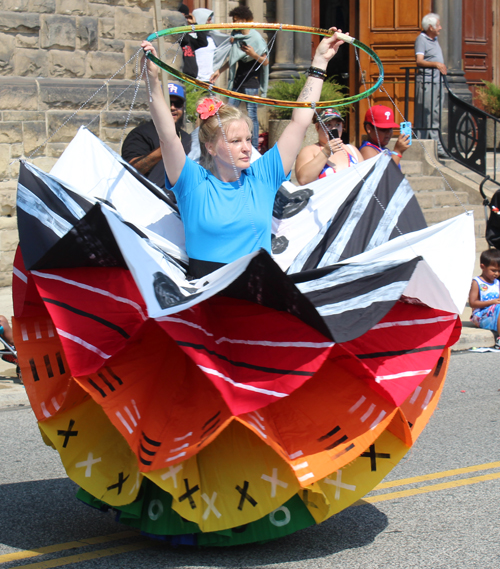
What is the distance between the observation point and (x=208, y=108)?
13.2 ft

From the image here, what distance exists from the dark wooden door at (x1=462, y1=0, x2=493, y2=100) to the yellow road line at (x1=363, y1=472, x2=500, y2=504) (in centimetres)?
1435

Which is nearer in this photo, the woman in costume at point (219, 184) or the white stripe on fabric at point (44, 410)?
the white stripe on fabric at point (44, 410)

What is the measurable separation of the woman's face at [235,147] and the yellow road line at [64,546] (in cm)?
189

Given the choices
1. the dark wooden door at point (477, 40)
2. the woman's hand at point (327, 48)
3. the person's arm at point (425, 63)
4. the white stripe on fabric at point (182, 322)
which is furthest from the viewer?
the dark wooden door at point (477, 40)

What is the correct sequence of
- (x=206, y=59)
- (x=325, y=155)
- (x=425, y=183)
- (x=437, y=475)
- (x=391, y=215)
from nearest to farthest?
(x=391, y=215) < (x=437, y=475) < (x=325, y=155) < (x=206, y=59) < (x=425, y=183)

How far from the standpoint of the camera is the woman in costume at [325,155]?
549 centimetres

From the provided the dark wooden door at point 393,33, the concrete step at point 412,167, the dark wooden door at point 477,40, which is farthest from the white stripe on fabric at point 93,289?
the dark wooden door at point 477,40

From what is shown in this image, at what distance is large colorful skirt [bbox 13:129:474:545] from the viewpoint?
127 inches

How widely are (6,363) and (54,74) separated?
418cm

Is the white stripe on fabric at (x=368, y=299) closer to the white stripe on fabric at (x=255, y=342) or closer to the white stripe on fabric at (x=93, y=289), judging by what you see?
the white stripe on fabric at (x=255, y=342)

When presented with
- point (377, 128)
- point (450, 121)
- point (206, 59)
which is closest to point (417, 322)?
point (377, 128)

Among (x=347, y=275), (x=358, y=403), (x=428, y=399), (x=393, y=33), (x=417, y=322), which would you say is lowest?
(x=428, y=399)

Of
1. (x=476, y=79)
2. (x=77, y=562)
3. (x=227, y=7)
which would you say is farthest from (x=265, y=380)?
(x=476, y=79)

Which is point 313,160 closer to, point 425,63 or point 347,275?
point 347,275
